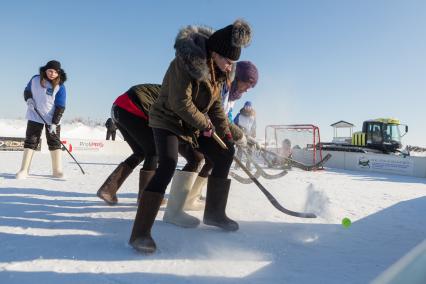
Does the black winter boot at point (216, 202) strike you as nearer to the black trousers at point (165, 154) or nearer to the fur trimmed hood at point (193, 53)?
the black trousers at point (165, 154)

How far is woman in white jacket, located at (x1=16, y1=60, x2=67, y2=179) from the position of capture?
512 centimetres

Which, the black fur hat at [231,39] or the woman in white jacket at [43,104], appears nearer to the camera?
the black fur hat at [231,39]

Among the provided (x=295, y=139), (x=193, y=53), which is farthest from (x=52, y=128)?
(x=295, y=139)

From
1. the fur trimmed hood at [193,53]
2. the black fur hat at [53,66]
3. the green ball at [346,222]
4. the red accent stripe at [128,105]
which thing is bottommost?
the green ball at [346,222]

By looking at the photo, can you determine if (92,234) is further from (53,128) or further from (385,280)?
(53,128)

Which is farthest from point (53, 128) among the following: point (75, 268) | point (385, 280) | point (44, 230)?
point (385, 280)

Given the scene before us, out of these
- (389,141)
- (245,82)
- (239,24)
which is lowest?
(389,141)

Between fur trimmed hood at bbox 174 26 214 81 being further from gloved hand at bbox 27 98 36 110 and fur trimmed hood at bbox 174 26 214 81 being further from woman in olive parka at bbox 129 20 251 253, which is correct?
gloved hand at bbox 27 98 36 110

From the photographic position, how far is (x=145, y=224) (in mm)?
2203

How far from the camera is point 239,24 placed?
2379mm

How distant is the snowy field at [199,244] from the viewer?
1.88 metres

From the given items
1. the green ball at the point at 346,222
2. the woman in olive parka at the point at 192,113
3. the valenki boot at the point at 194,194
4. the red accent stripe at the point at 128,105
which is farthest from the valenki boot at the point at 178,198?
the green ball at the point at 346,222

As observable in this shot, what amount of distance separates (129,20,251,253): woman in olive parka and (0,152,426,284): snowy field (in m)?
0.20

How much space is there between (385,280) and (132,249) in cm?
161
